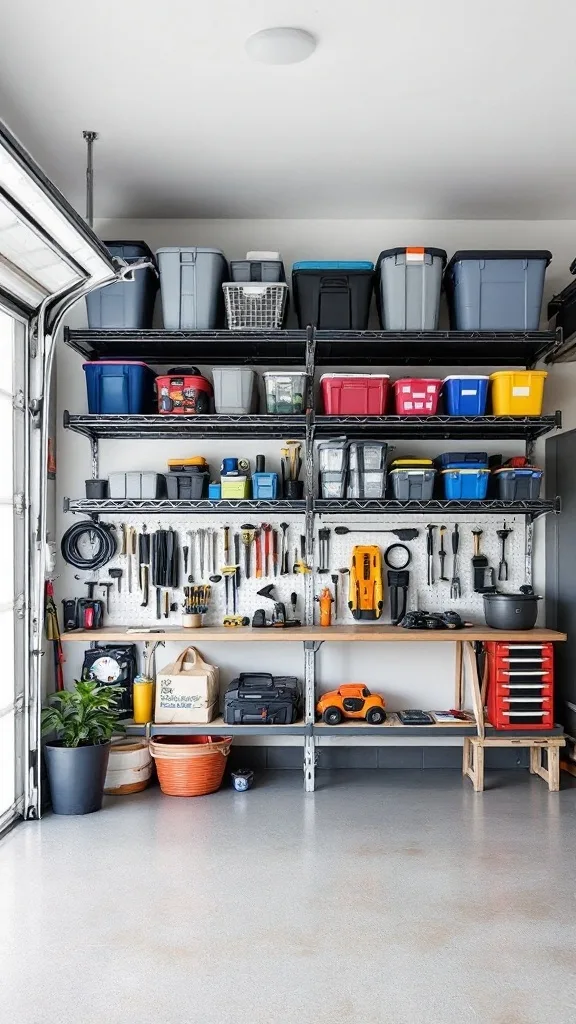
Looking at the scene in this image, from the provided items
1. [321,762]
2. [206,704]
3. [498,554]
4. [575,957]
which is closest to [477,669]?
[498,554]

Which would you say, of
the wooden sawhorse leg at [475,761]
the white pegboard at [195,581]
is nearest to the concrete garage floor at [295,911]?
the wooden sawhorse leg at [475,761]

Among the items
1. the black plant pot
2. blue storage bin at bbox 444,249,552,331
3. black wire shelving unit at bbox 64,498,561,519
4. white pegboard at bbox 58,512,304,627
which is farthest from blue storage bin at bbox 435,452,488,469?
the black plant pot

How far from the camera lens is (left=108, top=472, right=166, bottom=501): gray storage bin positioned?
4.84 meters

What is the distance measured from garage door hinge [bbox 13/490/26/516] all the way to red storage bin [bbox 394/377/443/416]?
223cm

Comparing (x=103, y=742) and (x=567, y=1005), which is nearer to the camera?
(x=567, y=1005)

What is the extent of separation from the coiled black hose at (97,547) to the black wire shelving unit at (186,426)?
0.59 metres

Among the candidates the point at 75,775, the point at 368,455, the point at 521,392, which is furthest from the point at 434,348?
the point at 75,775

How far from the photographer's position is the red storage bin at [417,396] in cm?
473

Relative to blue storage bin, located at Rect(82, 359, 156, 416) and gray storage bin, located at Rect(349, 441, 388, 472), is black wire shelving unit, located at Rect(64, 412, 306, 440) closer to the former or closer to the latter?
blue storage bin, located at Rect(82, 359, 156, 416)

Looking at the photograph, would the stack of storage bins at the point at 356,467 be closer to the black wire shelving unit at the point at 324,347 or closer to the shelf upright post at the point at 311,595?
the shelf upright post at the point at 311,595

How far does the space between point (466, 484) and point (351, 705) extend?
149cm

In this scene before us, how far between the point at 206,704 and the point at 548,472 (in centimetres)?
267

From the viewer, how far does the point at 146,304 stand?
4863 mm

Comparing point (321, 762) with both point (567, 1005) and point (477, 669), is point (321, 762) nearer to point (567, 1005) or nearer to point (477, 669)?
point (477, 669)
